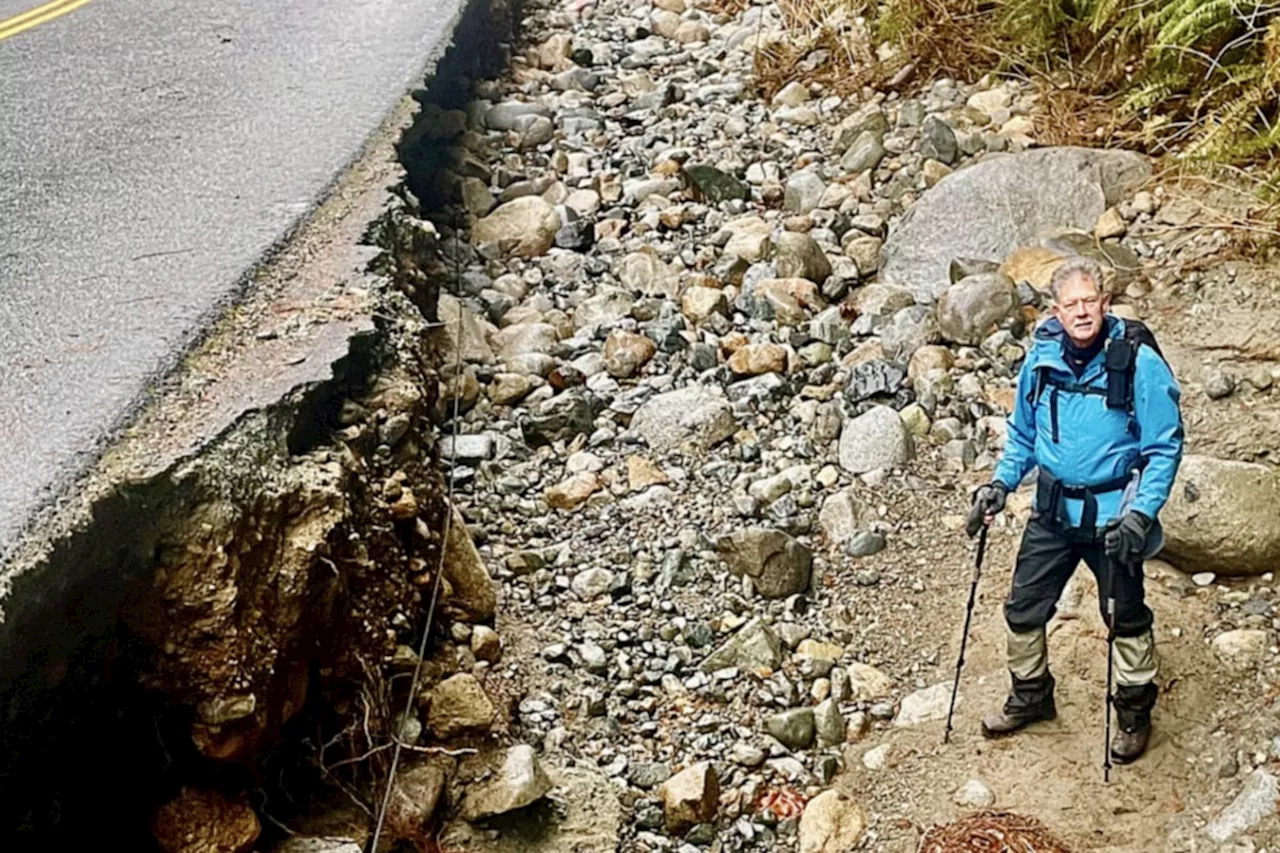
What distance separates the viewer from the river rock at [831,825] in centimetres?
395

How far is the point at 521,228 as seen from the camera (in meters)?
6.88

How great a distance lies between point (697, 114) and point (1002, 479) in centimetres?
454

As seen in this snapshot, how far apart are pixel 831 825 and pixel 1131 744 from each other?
97cm

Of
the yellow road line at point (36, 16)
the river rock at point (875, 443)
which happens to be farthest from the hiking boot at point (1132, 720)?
the yellow road line at point (36, 16)

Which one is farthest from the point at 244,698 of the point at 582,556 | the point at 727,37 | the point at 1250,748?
the point at 727,37

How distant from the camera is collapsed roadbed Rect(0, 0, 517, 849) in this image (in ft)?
10.4

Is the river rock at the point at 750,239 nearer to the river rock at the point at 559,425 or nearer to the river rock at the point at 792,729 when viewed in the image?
the river rock at the point at 559,425

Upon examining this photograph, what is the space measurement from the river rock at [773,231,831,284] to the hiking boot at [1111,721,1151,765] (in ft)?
9.59

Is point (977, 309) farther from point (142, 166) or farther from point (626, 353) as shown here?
point (142, 166)

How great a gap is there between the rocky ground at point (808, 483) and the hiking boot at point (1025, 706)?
85 millimetres

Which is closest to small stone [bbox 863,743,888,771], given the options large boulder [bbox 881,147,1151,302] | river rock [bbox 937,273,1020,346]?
river rock [bbox 937,273,1020,346]

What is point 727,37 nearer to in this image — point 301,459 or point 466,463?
point 466,463

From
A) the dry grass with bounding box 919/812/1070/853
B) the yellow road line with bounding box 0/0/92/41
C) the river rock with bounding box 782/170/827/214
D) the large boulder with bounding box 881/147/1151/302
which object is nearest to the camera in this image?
the dry grass with bounding box 919/812/1070/853

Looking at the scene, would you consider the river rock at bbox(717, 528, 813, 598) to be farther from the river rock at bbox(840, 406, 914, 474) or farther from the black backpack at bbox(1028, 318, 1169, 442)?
the black backpack at bbox(1028, 318, 1169, 442)
